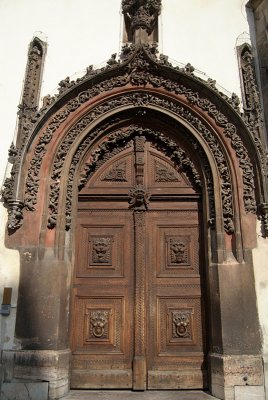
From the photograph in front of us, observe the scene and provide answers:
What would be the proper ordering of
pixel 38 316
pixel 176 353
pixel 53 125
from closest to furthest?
pixel 38 316 → pixel 176 353 → pixel 53 125

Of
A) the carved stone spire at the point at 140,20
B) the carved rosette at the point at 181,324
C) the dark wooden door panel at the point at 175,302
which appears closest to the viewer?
the dark wooden door panel at the point at 175,302

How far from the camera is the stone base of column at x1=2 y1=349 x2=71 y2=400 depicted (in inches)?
210

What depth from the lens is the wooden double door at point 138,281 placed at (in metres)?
5.94

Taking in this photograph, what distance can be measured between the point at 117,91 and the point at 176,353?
14.3ft

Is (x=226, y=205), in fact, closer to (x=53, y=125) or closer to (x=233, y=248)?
(x=233, y=248)

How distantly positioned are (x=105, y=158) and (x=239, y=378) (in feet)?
13.2

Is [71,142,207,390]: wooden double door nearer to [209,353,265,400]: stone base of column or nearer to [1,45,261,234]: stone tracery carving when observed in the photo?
[209,353,265,400]: stone base of column

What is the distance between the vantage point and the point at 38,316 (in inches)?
220

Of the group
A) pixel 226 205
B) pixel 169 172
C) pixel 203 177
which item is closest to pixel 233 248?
pixel 226 205

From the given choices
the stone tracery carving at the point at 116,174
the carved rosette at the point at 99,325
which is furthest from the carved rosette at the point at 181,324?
the stone tracery carving at the point at 116,174

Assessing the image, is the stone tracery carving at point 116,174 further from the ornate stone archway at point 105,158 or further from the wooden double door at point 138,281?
the ornate stone archway at point 105,158

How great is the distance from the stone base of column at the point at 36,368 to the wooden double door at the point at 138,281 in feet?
1.82

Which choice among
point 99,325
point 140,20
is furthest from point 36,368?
point 140,20

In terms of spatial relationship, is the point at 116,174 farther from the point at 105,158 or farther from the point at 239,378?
the point at 239,378
